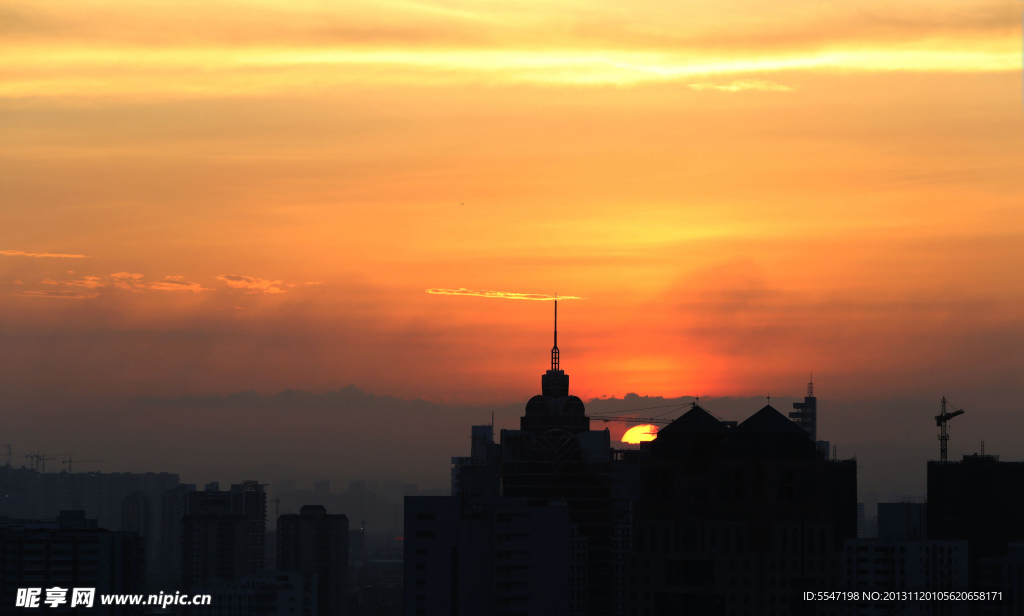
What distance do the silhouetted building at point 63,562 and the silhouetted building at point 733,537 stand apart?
82140mm

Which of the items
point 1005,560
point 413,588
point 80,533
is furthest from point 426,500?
point 1005,560

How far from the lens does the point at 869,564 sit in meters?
169

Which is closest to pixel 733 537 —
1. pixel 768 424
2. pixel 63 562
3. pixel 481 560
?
pixel 768 424

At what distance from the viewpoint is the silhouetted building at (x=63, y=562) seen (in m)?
168

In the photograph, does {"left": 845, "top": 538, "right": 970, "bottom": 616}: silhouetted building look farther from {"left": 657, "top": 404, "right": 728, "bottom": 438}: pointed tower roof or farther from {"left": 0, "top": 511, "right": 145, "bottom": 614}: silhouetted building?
{"left": 0, "top": 511, "right": 145, "bottom": 614}: silhouetted building

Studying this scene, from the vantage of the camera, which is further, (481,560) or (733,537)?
(481,560)

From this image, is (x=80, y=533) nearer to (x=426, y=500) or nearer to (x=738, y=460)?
(x=426, y=500)

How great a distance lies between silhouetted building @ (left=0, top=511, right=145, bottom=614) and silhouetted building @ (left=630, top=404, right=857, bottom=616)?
269ft

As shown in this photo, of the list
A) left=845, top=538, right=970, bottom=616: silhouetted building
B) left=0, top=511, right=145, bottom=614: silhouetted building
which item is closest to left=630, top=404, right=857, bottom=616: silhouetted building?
left=845, top=538, right=970, bottom=616: silhouetted building

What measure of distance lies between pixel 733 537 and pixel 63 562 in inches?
3786

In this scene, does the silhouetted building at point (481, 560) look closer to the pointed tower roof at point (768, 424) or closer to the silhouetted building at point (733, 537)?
the pointed tower roof at point (768, 424)

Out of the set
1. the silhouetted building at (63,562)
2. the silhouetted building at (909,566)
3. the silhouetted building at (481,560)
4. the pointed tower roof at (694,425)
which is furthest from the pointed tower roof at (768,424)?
the silhouetted building at (63,562)

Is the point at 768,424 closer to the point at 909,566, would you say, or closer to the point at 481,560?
the point at 481,560

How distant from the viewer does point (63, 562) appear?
557 ft
